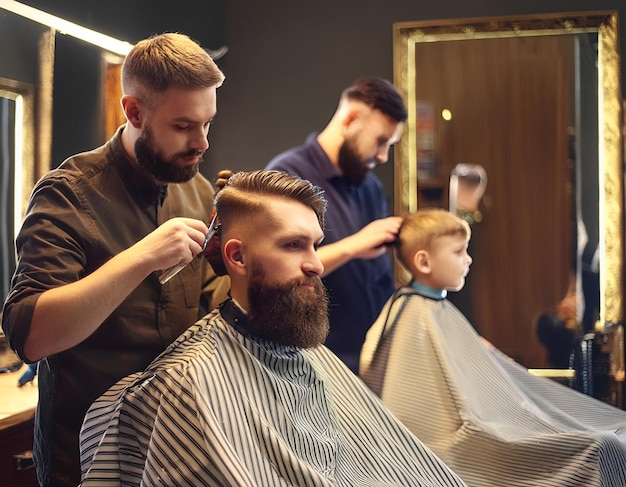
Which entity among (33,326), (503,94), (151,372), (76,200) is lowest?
(151,372)

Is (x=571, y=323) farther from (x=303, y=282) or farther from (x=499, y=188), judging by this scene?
(x=303, y=282)

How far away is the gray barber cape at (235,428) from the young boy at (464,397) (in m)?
0.38

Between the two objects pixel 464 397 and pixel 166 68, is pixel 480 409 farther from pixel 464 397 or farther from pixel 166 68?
pixel 166 68

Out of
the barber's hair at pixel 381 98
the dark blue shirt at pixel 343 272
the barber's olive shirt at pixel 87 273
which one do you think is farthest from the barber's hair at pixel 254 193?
the barber's hair at pixel 381 98

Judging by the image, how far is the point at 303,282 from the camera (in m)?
1.74

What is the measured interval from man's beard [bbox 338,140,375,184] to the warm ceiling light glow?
838 mm

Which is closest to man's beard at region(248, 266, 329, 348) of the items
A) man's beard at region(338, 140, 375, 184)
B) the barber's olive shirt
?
the barber's olive shirt

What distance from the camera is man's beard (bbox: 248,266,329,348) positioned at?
5.66 feet

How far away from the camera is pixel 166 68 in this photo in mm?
1731

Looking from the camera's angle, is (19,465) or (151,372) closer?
(151,372)

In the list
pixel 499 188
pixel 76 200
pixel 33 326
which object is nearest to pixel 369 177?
pixel 499 188

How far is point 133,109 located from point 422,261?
1.22m

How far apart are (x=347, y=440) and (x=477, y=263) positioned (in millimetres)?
1916

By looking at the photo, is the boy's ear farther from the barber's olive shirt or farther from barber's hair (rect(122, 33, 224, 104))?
barber's hair (rect(122, 33, 224, 104))
